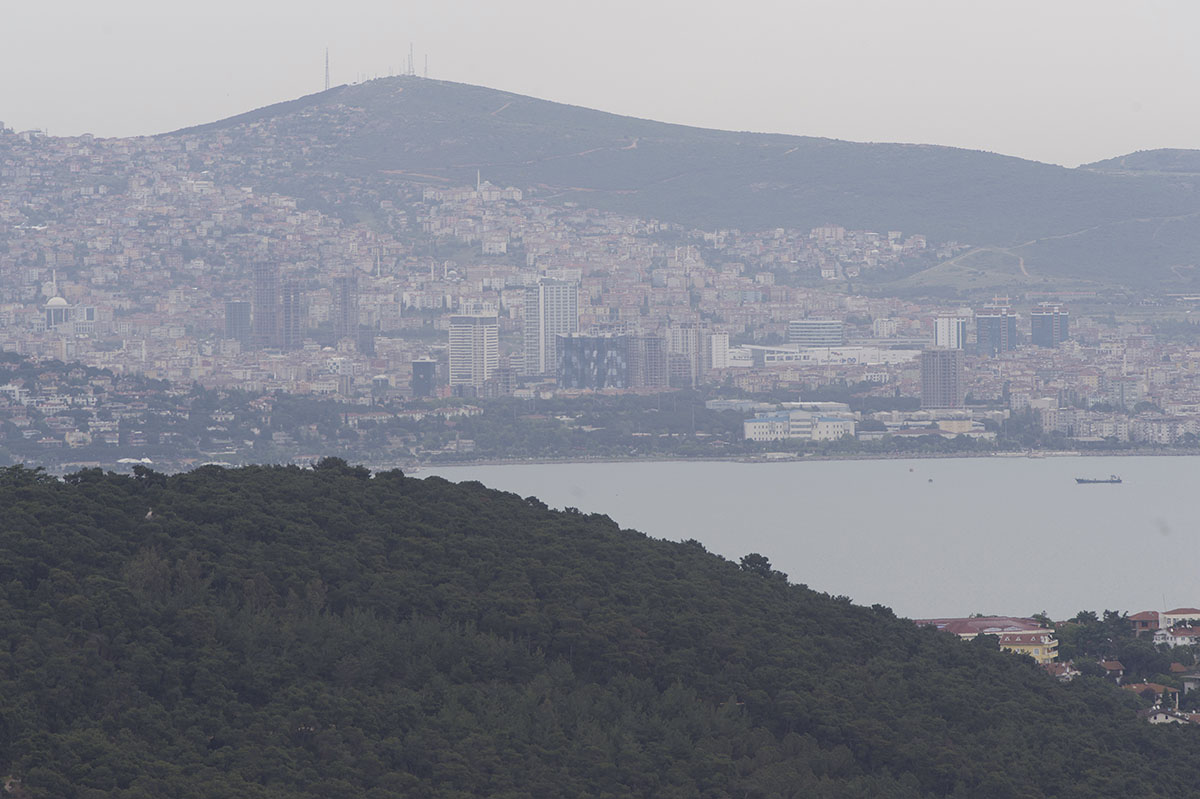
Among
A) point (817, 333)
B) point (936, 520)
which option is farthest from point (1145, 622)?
point (817, 333)

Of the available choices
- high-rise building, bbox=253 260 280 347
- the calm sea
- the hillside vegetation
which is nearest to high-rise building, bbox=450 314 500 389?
high-rise building, bbox=253 260 280 347

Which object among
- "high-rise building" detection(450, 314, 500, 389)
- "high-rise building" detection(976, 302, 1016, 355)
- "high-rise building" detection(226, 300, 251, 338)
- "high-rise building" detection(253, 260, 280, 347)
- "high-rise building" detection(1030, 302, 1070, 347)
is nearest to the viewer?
"high-rise building" detection(450, 314, 500, 389)

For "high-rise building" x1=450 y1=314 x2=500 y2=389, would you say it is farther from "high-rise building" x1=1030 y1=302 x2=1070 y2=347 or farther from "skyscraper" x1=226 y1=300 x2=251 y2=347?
"high-rise building" x1=1030 y1=302 x2=1070 y2=347

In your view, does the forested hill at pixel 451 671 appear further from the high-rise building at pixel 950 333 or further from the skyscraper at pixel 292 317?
the skyscraper at pixel 292 317

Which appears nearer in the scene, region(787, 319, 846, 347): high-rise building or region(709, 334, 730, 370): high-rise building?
region(709, 334, 730, 370): high-rise building

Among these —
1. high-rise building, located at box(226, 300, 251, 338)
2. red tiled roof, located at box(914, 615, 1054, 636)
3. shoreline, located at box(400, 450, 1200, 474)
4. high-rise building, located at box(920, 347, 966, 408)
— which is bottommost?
red tiled roof, located at box(914, 615, 1054, 636)
